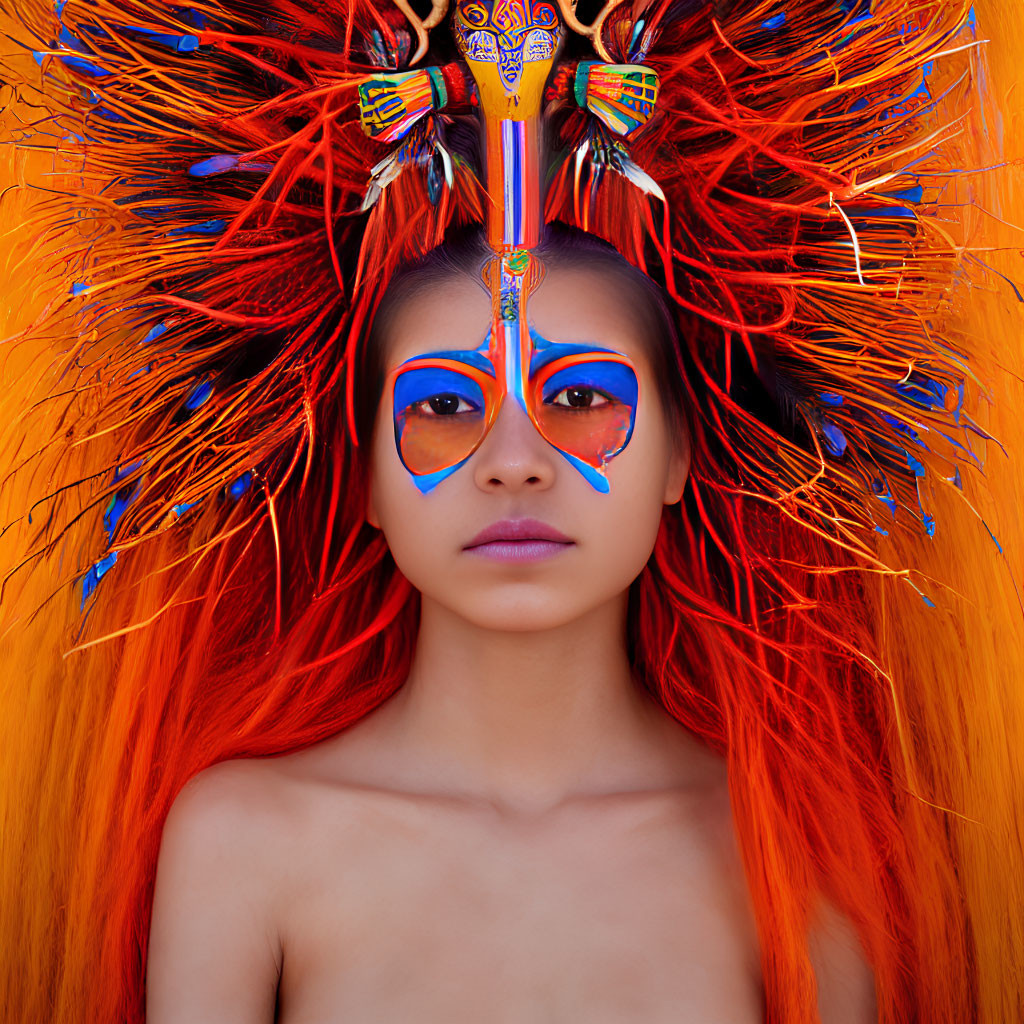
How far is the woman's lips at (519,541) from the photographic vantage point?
4.78 feet

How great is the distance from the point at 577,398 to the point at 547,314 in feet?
0.28

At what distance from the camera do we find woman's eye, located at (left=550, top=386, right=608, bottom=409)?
1479mm

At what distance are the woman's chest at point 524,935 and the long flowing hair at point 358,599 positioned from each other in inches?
2.7

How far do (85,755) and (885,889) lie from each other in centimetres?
93

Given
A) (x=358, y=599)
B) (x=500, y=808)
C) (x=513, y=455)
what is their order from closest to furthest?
(x=513, y=455), (x=500, y=808), (x=358, y=599)

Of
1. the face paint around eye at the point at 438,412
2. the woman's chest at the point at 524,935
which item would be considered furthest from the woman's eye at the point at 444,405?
the woman's chest at the point at 524,935

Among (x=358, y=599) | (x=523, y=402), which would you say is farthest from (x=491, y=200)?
(x=358, y=599)

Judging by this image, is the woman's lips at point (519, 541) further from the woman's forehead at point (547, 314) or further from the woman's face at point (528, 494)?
the woman's forehead at point (547, 314)

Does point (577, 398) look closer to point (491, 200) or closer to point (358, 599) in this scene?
point (491, 200)

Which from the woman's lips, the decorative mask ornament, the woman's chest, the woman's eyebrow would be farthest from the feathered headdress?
the woman's chest

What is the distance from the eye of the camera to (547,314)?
1.48 m

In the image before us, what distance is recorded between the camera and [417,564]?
1.52 metres

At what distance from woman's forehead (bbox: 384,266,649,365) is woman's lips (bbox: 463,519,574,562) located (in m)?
0.18

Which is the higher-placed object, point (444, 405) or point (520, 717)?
point (444, 405)
